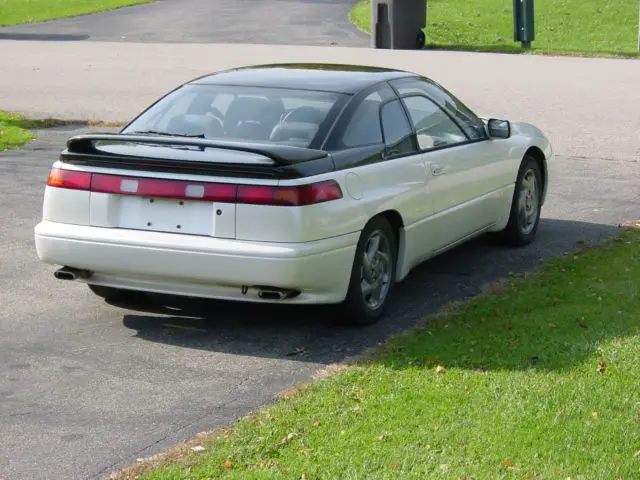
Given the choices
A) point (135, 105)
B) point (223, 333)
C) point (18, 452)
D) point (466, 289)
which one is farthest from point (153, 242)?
point (135, 105)

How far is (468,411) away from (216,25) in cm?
3361

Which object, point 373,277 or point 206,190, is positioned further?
point 373,277

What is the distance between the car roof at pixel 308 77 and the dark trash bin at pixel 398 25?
22101 millimetres

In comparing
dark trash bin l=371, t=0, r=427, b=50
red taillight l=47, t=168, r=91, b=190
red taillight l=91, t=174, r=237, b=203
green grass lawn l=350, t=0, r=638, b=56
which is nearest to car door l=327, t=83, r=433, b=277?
red taillight l=91, t=174, r=237, b=203

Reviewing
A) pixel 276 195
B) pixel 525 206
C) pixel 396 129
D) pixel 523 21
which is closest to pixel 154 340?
pixel 276 195

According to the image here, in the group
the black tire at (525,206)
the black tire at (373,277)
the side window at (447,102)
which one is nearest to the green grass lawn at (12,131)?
the black tire at (525,206)

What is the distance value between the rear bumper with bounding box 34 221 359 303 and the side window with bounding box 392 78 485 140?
1697 mm

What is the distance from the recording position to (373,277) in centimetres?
729

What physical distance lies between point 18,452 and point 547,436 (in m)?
2.26

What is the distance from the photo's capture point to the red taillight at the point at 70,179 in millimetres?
6977

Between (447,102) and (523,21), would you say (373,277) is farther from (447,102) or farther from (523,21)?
(523,21)

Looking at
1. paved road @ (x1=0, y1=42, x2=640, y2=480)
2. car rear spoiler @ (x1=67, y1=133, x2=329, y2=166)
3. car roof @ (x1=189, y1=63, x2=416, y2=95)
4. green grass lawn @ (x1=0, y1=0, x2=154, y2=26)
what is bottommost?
paved road @ (x1=0, y1=42, x2=640, y2=480)

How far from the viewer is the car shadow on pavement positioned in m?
6.86

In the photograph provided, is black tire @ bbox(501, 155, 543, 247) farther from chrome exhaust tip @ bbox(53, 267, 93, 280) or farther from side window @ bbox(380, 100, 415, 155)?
chrome exhaust tip @ bbox(53, 267, 93, 280)
